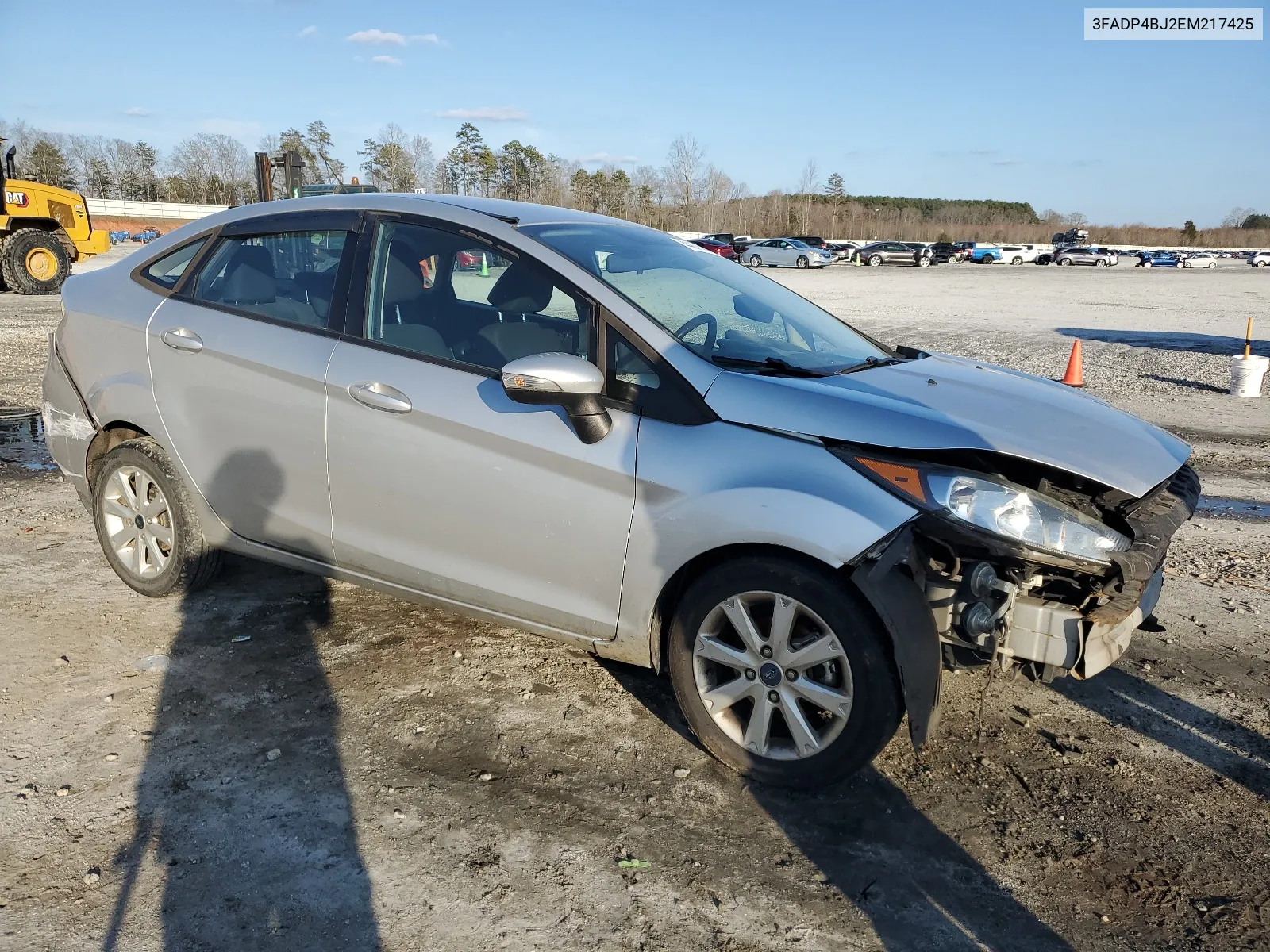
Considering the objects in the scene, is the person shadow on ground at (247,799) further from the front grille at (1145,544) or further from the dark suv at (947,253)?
the dark suv at (947,253)

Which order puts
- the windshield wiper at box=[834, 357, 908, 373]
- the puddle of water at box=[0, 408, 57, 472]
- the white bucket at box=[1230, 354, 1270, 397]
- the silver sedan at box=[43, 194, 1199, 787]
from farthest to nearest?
the white bucket at box=[1230, 354, 1270, 397] → the puddle of water at box=[0, 408, 57, 472] → the windshield wiper at box=[834, 357, 908, 373] → the silver sedan at box=[43, 194, 1199, 787]

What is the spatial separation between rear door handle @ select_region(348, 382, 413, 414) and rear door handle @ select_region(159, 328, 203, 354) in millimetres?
936

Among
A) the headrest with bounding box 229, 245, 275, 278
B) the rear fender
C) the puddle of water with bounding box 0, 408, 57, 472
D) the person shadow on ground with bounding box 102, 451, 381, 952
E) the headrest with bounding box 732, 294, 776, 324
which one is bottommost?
the person shadow on ground with bounding box 102, 451, 381, 952

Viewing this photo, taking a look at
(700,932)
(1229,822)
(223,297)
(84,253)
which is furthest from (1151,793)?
(84,253)

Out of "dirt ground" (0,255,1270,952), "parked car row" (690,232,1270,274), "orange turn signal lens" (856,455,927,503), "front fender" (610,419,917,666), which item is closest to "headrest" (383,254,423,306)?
"front fender" (610,419,917,666)

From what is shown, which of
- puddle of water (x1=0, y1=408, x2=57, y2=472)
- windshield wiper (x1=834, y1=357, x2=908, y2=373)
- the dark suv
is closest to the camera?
windshield wiper (x1=834, y1=357, x2=908, y2=373)

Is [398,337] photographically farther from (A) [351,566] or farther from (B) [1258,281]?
(B) [1258,281]

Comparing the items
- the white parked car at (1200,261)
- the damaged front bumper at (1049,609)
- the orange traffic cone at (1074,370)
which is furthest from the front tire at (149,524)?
the white parked car at (1200,261)

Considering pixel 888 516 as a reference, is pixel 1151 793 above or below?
below

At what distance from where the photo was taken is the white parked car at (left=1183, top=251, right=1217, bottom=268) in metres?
67.2

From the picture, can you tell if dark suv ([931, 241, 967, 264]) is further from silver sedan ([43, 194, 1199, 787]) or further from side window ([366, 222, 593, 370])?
side window ([366, 222, 593, 370])

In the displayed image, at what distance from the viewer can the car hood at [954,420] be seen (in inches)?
123

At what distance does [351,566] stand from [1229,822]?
3.31 m

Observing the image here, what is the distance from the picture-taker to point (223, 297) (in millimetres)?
4352
